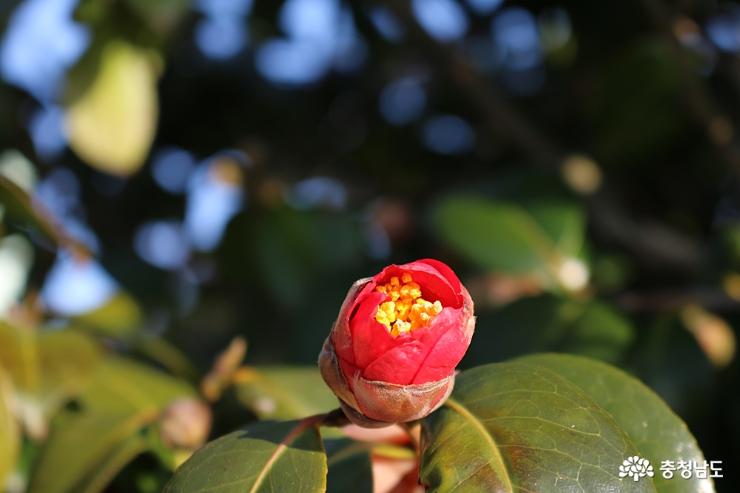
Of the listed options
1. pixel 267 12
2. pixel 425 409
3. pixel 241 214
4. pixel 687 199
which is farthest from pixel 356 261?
pixel 425 409

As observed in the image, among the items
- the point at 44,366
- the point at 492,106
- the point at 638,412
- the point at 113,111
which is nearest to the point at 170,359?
the point at 44,366

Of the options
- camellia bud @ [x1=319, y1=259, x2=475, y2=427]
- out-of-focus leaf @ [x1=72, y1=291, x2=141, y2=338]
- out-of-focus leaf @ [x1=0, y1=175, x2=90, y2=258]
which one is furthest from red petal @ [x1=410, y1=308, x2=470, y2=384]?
out-of-focus leaf @ [x1=72, y1=291, x2=141, y2=338]

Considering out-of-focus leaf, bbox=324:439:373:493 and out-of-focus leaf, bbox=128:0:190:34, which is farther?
out-of-focus leaf, bbox=128:0:190:34

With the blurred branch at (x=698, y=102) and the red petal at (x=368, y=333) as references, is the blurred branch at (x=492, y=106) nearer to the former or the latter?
the blurred branch at (x=698, y=102)

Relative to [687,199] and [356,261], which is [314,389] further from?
[687,199]

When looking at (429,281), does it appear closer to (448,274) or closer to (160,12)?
(448,274)

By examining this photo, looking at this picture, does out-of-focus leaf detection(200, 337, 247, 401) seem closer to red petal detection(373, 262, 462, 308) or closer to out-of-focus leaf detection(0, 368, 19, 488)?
out-of-focus leaf detection(0, 368, 19, 488)
